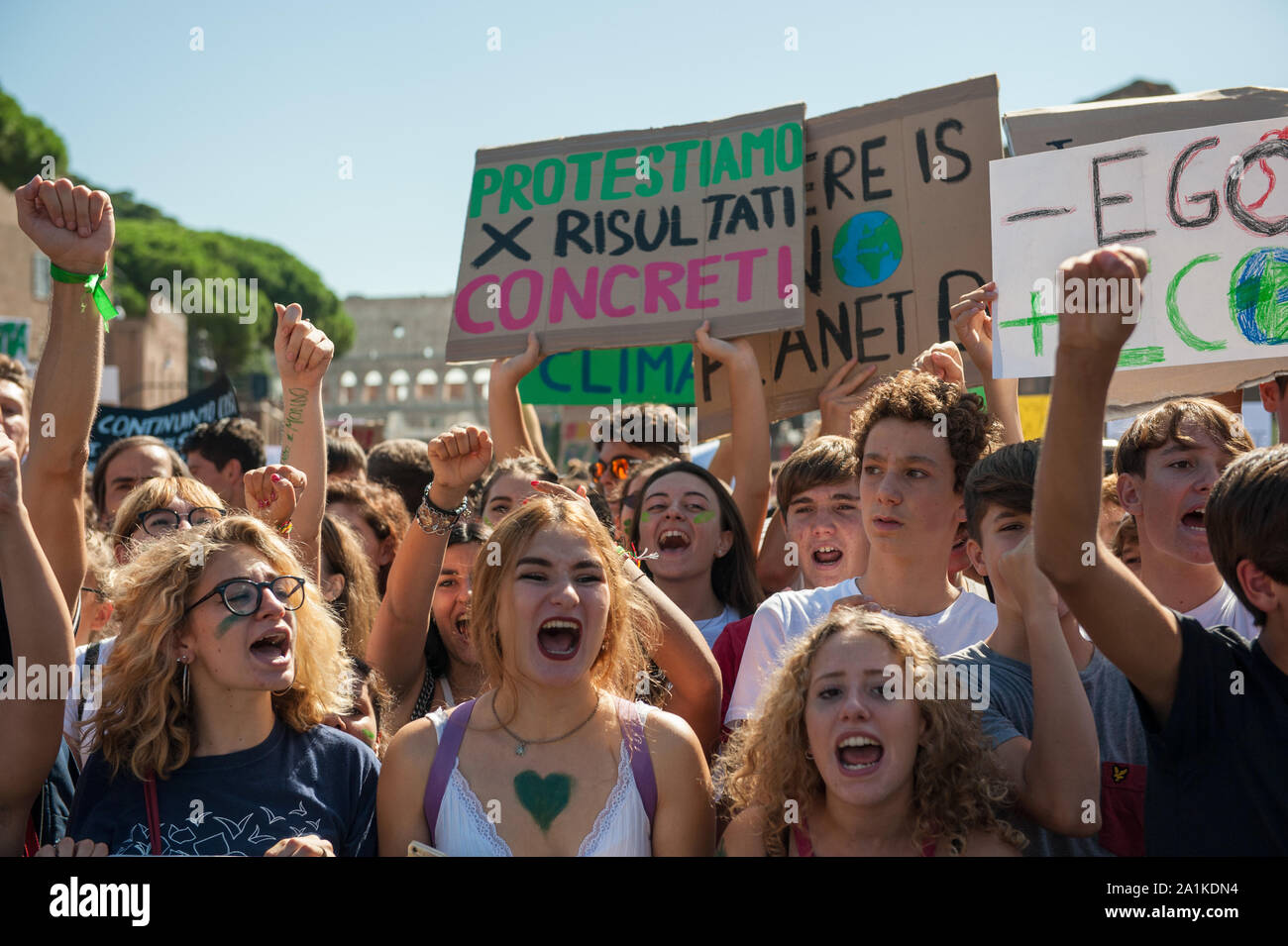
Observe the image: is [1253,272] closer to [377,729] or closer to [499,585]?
[499,585]

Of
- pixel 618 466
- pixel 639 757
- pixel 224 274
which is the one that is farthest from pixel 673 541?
pixel 224 274

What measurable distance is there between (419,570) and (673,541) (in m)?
1.11

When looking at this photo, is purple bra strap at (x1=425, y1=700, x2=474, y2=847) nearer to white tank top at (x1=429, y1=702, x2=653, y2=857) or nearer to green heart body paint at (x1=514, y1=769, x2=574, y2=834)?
white tank top at (x1=429, y1=702, x2=653, y2=857)

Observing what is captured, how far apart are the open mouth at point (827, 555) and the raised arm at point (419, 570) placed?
51.5 inches

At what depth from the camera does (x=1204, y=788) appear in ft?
7.06

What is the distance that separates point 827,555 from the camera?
420 cm

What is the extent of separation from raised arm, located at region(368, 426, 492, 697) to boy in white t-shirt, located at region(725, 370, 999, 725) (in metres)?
0.95

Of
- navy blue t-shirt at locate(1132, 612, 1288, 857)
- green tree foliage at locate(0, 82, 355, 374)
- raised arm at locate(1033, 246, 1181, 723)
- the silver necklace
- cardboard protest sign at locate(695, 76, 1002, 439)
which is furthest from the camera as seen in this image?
green tree foliage at locate(0, 82, 355, 374)

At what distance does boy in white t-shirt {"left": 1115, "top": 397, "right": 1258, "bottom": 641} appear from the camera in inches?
130

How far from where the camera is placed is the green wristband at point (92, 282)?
294 cm

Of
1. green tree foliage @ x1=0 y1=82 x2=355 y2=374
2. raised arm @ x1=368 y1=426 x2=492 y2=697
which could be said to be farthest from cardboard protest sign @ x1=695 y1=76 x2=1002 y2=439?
green tree foliage @ x1=0 y1=82 x2=355 y2=374

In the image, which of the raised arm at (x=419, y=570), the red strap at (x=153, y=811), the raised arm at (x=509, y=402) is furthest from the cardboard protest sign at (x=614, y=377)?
the red strap at (x=153, y=811)

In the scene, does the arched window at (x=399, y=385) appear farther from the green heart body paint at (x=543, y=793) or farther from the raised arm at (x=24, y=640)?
the green heart body paint at (x=543, y=793)
